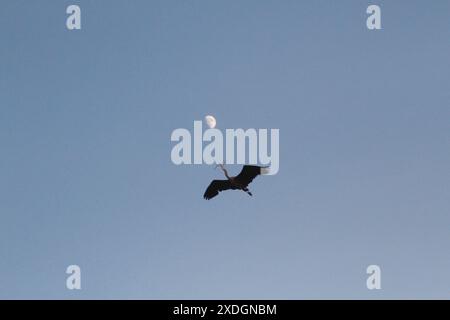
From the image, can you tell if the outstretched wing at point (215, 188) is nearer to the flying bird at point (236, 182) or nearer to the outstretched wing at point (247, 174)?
the flying bird at point (236, 182)

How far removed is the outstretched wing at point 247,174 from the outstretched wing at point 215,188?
48cm

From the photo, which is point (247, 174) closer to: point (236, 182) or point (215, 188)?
point (236, 182)

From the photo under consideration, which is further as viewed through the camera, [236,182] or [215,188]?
[215,188]

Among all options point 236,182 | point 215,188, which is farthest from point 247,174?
point 215,188

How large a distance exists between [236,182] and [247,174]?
525mm

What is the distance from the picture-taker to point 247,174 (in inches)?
1027

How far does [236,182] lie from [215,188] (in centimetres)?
79

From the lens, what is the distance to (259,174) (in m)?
26.0

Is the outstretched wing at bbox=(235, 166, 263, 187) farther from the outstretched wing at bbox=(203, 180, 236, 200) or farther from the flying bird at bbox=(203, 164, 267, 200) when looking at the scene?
the outstretched wing at bbox=(203, 180, 236, 200)

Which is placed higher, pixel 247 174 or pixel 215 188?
pixel 247 174
